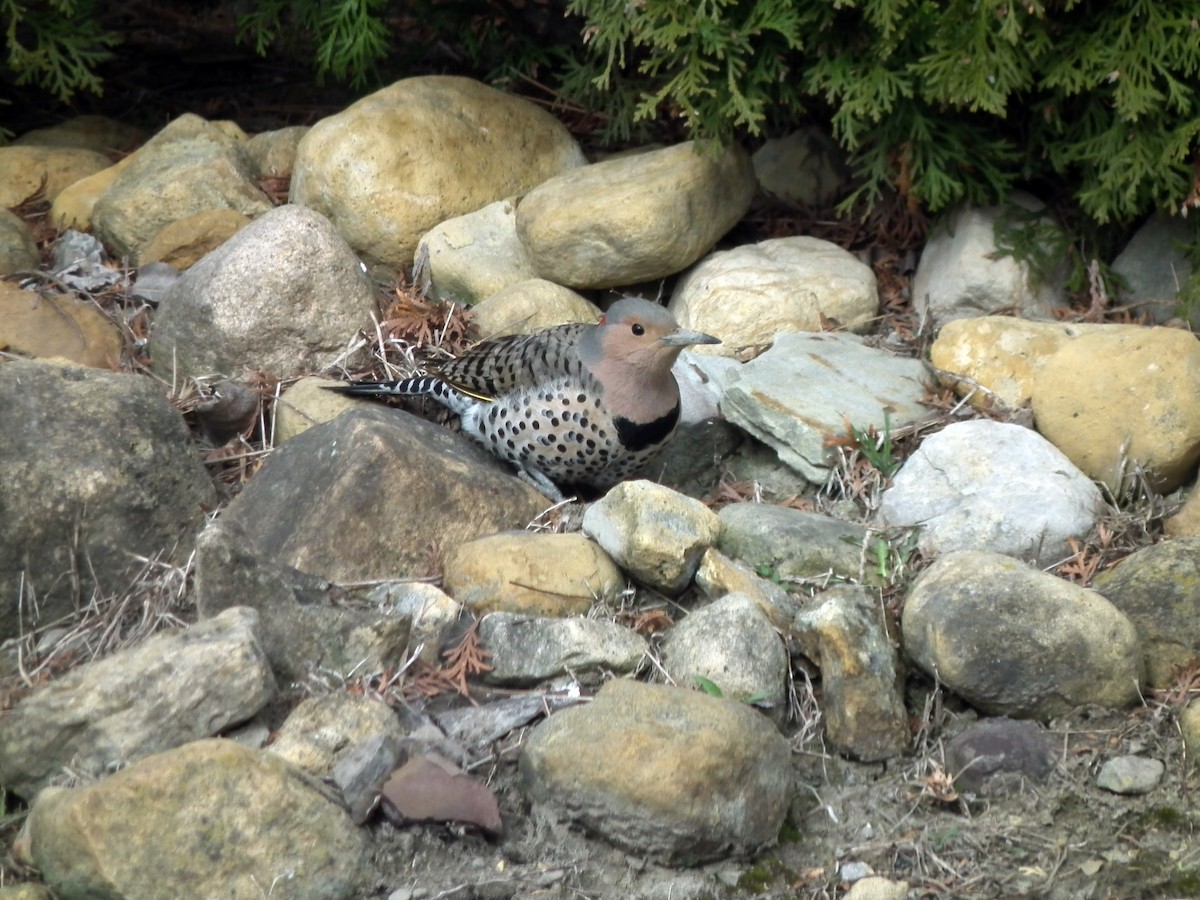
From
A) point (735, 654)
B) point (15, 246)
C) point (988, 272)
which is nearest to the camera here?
point (735, 654)

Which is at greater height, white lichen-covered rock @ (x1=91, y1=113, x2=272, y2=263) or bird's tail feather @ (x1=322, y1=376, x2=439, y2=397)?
white lichen-covered rock @ (x1=91, y1=113, x2=272, y2=263)

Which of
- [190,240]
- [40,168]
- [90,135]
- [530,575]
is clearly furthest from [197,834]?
[90,135]

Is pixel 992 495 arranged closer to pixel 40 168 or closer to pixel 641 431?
pixel 641 431

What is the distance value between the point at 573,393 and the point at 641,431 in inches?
12.7

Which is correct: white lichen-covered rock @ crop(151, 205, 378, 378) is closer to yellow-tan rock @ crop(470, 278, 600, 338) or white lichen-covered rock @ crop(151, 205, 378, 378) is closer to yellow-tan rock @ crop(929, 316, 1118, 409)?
yellow-tan rock @ crop(470, 278, 600, 338)

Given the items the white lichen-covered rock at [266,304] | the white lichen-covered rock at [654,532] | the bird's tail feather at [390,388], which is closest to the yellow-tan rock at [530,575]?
the white lichen-covered rock at [654,532]

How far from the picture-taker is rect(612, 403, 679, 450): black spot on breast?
18.3 feet

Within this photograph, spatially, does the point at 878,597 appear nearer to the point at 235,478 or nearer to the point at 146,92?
the point at 235,478

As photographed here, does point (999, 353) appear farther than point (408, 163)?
No

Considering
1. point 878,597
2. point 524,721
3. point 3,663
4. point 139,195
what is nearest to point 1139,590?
point 878,597

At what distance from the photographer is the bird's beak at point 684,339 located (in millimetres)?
5409

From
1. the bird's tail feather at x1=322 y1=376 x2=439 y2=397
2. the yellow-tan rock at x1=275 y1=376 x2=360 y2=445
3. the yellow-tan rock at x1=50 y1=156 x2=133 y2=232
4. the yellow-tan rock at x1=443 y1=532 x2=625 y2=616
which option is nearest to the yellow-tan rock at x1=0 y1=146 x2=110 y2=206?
the yellow-tan rock at x1=50 y1=156 x2=133 y2=232

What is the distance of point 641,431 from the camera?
5570 mm

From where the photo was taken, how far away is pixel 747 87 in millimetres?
6238
